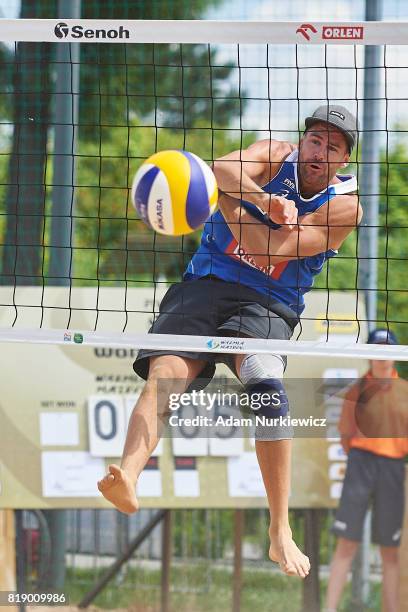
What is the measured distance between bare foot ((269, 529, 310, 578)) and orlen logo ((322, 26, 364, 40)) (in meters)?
2.39

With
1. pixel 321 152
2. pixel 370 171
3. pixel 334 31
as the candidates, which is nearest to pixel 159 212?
pixel 321 152

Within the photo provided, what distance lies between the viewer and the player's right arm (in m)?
5.18

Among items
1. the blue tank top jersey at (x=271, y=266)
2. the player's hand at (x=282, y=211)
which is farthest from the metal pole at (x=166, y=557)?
the player's hand at (x=282, y=211)

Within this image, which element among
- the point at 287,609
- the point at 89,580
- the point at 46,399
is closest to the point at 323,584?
the point at 287,609

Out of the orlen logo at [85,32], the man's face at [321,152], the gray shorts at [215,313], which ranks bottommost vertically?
the gray shorts at [215,313]

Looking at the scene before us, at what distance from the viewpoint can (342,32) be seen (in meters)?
5.45

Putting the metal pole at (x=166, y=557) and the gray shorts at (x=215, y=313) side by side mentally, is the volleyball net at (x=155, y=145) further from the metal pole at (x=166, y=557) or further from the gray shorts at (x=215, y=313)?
the metal pole at (x=166, y=557)

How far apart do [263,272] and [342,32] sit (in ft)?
3.94

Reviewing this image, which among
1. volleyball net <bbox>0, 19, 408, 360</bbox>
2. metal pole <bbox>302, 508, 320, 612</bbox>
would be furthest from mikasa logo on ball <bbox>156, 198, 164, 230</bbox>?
metal pole <bbox>302, 508, 320, 612</bbox>

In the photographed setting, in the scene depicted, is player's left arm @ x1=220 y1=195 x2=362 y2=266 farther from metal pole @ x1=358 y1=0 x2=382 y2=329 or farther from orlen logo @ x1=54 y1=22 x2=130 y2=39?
metal pole @ x1=358 y1=0 x2=382 y2=329

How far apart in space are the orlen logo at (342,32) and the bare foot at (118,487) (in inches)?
88.9

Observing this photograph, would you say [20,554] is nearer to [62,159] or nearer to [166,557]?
[166,557]

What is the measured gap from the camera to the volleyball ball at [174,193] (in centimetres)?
497

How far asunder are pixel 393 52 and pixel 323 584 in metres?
4.27
